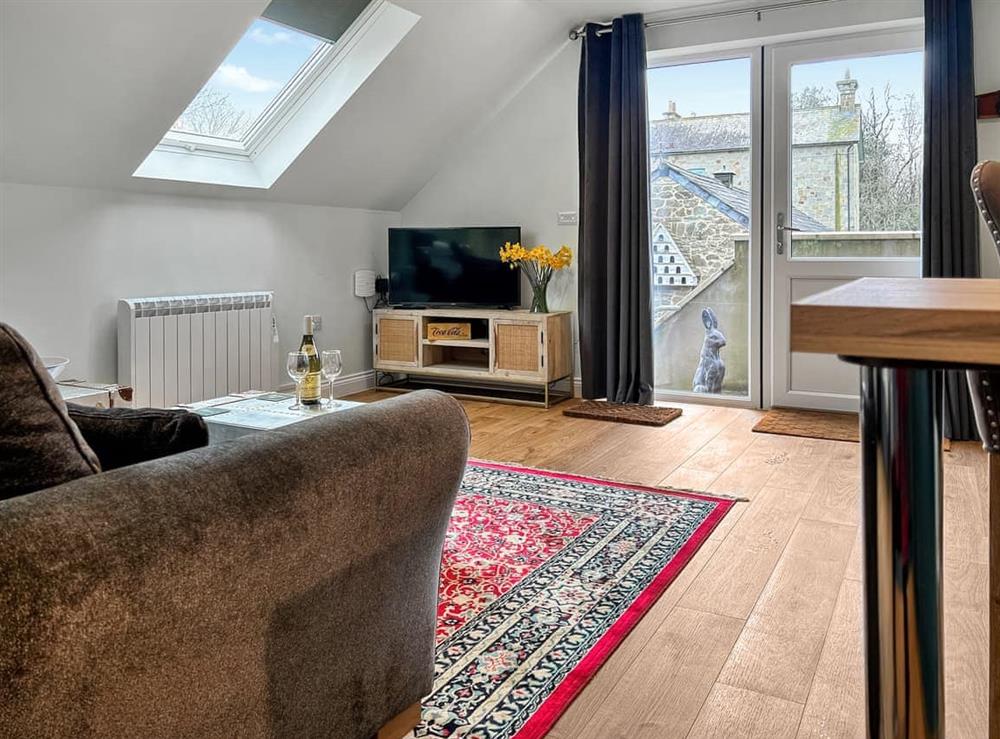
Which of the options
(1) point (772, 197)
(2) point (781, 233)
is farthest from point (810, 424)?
(1) point (772, 197)

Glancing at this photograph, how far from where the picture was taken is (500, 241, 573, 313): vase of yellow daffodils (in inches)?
197

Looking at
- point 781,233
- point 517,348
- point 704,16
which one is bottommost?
point 517,348

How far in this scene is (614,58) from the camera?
469cm

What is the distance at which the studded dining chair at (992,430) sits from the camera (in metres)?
1.16

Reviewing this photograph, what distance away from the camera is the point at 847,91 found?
4402mm

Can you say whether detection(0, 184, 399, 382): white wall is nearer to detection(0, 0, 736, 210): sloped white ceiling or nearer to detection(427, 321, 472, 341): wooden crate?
detection(0, 0, 736, 210): sloped white ceiling

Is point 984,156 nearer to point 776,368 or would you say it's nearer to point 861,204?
point 861,204

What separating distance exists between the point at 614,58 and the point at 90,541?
4.50 m

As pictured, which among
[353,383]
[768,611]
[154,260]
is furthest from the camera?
[353,383]

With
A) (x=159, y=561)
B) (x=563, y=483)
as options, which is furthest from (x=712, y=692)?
(x=563, y=483)

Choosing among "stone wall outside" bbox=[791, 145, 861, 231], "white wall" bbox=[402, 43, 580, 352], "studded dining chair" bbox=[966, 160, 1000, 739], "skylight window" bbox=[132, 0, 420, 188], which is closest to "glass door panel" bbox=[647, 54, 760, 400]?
"stone wall outside" bbox=[791, 145, 861, 231]

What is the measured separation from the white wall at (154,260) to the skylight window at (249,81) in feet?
1.36

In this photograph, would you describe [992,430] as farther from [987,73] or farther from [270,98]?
[270,98]

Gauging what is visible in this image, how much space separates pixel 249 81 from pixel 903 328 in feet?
14.4
